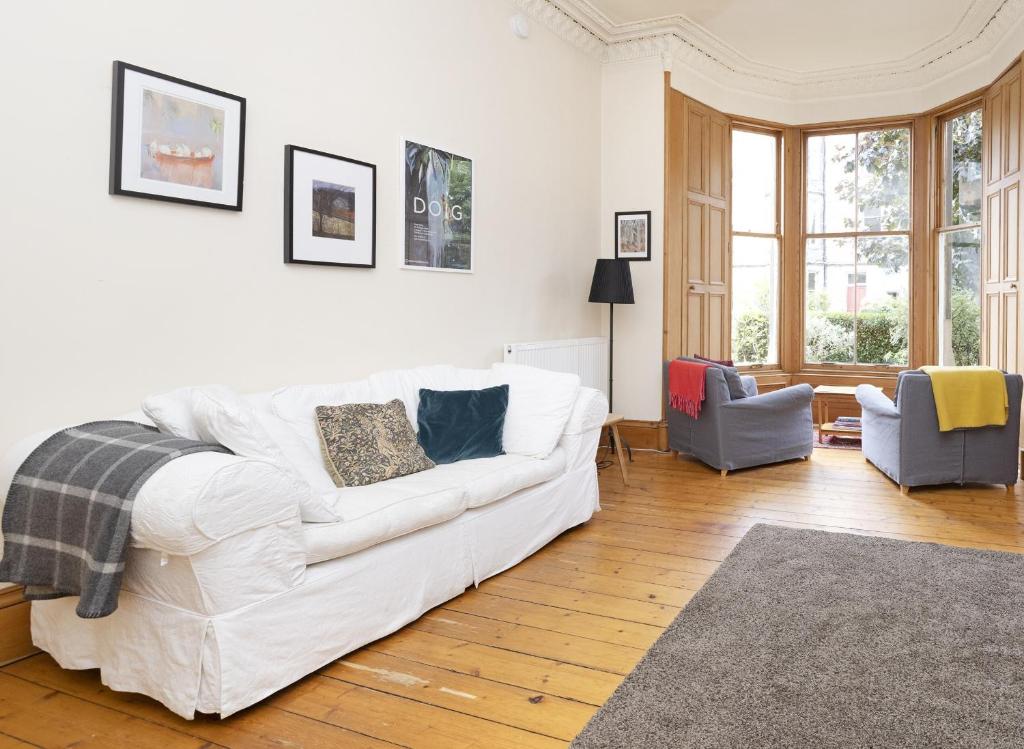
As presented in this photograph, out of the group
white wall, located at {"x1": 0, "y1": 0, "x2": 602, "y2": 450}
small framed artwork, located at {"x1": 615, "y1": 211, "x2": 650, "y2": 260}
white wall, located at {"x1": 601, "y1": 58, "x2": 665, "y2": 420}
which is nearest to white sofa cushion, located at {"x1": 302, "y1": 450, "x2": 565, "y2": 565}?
white wall, located at {"x1": 0, "y1": 0, "x2": 602, "y2": 450}

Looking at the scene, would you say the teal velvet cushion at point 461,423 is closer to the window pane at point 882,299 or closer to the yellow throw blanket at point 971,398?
the yellow throw blanket at point 971,398

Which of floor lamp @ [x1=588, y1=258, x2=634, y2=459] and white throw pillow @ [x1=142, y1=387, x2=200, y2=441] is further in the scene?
floor lamp @ [x1=588, y1=258, x2=634, y2=459]

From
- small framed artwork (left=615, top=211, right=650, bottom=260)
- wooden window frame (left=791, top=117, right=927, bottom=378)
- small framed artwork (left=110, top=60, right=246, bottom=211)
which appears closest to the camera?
small framed artwork (left=110, top=60, right=246, bottom=211)

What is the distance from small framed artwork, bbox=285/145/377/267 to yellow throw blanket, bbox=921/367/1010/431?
341cm

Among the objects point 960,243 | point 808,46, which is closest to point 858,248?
point 960,243

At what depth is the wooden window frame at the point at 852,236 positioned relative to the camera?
720cm

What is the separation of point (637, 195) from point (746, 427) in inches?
83.1

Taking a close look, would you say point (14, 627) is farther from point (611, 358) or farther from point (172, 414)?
point (611, 358)

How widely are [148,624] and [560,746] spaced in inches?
47.0

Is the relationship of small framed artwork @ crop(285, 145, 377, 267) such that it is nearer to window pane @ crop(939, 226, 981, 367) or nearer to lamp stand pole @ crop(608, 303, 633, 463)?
lamp stand pole @ crop(608, 303, 633, 463)

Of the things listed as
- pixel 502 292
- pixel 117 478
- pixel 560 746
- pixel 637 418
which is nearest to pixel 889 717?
pixel 560 746

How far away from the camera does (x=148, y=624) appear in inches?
87.4

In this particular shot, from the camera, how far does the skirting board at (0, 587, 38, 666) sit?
2512mm

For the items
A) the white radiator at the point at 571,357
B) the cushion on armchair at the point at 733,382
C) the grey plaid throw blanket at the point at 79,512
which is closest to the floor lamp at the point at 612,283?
the white radiator at the point at 571,357
